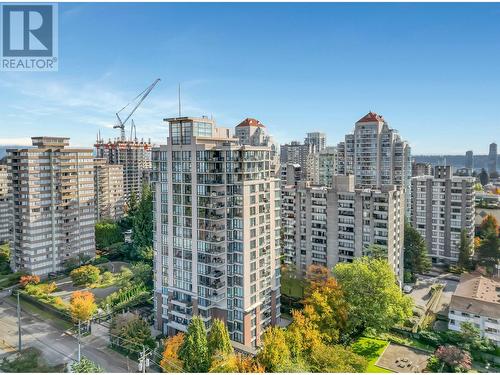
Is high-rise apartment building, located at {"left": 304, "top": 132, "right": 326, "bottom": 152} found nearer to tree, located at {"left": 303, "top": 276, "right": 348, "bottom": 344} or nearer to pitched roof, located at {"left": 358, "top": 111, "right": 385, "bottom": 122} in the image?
pitched roof, located at {"left": 358, "top": 111, "right": 385, "bottom": 122}

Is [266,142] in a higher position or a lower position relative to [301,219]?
higher

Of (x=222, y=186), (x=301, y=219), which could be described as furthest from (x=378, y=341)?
(x=222, y=186)

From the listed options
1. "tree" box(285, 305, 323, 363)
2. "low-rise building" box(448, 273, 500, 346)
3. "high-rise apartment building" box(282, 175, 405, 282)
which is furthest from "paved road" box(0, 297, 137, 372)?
"low-rise building" box(448, 273, 500, 346)

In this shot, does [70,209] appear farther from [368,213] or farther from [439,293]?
[439,293]

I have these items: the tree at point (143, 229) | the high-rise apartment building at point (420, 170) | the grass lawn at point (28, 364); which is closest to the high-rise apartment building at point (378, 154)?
the high-rise apartment building at point (420, 170)

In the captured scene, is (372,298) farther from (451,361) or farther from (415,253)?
(415,253)

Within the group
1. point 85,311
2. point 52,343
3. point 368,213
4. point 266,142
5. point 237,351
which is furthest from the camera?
point 266,142
